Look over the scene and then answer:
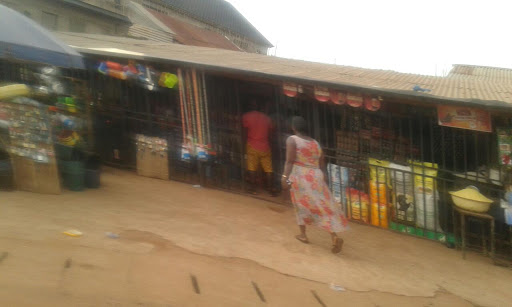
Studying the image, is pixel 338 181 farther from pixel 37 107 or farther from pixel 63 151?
pixel 37 107

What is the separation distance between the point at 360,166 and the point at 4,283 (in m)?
4.67

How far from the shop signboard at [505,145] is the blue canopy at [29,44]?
5764 mm

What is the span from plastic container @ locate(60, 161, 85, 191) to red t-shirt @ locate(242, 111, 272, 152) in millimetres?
2646

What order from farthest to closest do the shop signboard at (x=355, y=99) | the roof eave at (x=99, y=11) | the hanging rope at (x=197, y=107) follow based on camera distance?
the roof eave at (x=99, y=11) < the hanging rope at (x=197, y=107) < the shop signboard at (x=355, y=99)

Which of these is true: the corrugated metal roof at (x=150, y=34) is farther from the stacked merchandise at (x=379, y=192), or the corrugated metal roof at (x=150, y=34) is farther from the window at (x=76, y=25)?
the stacked merchandise at (x=379, y=192)

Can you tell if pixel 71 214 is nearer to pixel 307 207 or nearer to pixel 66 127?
pixel 66 127

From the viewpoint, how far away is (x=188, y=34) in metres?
21.6

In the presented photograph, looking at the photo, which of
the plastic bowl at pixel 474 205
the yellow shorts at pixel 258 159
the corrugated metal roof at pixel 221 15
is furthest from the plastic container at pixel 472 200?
the corrugated metal roof at pixel 221 15

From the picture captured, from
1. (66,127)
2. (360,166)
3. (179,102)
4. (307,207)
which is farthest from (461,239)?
(66,127)

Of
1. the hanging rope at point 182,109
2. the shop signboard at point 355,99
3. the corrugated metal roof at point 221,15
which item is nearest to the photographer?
the shop signboard at point 355,99

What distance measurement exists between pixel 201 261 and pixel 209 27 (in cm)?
2444

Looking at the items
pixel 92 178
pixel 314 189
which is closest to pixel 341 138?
pixel 314 189

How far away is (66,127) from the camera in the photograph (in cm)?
602

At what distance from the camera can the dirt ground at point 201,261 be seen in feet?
11.1
